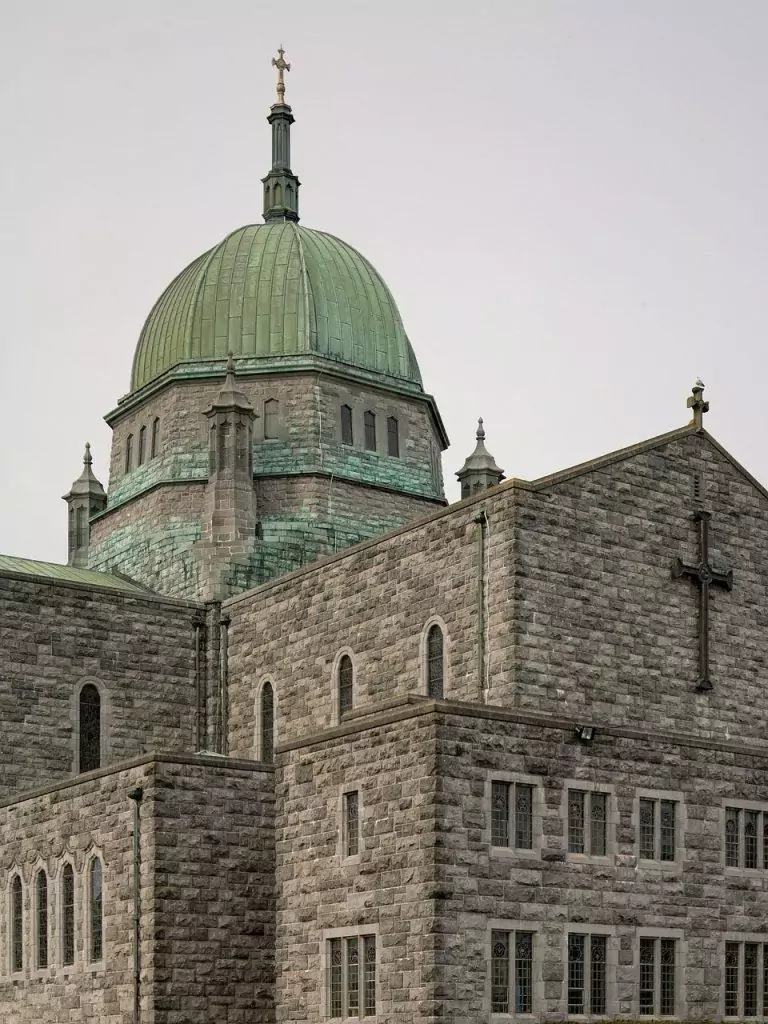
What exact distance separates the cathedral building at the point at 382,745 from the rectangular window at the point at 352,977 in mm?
57

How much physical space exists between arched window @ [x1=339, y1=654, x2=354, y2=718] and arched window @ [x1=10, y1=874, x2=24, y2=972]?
817cm

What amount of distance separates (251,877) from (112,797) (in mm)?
3288

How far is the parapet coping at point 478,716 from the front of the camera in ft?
109

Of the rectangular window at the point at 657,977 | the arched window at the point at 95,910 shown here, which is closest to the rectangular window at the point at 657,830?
the rectangular window at the point at 657,977

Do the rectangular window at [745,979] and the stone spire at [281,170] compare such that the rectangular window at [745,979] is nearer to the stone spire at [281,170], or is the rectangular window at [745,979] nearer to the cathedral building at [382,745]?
the cathedral building at [382,745]

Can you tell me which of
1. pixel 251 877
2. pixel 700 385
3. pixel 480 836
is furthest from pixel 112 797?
pixel 700 385

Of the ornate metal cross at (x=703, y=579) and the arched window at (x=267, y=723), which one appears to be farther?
the arched window at (x=267, y=723)

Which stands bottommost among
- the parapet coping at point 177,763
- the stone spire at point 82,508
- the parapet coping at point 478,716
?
the parapet coping at point 177,763

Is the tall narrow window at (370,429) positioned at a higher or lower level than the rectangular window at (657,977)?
higher

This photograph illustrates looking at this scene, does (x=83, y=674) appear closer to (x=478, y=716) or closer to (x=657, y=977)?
(x=478, y=716)

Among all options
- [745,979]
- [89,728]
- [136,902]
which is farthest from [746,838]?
[89,728]

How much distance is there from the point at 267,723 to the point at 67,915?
7.97 m

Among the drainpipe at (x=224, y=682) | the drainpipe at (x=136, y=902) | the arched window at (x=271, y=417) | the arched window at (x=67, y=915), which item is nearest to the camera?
the drainpipe at (x=136, y=902)

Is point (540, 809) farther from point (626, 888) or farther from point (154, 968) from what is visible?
point (154, 968)
